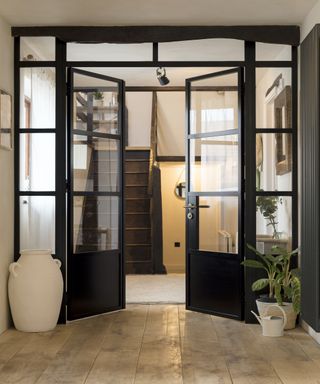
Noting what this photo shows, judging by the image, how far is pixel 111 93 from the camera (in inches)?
245

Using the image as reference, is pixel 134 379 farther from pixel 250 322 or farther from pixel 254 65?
pixel 254 65

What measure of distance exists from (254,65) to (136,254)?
4.43 meters

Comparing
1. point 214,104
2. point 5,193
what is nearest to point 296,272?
point 214,104

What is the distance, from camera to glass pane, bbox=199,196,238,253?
19.3 ft

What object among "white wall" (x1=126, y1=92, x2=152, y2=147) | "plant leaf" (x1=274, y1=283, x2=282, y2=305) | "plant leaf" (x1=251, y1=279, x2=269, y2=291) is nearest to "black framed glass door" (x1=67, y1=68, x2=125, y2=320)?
"plant leaf" (x1=251, y1=279, x2=269, y2=291)

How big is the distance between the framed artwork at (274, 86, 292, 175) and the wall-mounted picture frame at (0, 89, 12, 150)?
216cm

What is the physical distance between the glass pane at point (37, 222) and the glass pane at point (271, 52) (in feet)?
6.87

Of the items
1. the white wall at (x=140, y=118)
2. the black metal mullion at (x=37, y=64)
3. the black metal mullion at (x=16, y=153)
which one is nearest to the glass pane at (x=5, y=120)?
the black metal mullion at (x=16, y=153)

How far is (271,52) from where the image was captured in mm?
5762

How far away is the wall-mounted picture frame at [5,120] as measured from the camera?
525 cm

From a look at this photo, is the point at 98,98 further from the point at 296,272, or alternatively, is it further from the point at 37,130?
the point at 296,272

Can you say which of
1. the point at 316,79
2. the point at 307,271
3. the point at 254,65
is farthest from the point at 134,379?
the point at 254,65

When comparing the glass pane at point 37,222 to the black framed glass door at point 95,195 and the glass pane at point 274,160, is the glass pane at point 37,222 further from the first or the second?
the glass pane at point 274,160

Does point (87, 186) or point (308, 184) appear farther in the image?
point (87, 186)
